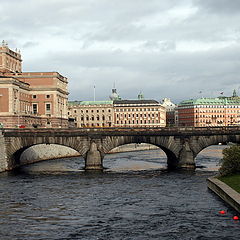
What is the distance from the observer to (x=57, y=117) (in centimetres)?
14750

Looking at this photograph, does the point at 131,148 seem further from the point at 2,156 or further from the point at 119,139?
the point at 2,156

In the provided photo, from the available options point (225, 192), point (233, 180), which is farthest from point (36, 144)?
point (225, 192)

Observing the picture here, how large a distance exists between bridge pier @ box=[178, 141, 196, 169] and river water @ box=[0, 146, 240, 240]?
7.52m

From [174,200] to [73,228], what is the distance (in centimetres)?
1494

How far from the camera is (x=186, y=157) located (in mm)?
82688

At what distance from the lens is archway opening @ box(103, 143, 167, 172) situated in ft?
295

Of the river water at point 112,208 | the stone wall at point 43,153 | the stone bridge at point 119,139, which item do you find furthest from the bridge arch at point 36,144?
the stone wall at point 43,153

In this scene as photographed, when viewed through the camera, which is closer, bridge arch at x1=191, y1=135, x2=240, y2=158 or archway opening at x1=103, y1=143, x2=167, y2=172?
bridge arch at x1=191, y1=135, x2=240, y2=158

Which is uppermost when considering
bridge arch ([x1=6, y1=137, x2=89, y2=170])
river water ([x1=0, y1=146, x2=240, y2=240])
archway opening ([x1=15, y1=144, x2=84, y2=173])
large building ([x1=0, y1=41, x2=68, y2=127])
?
large building ([x1=0, y1=41, x2=68, y2=127])

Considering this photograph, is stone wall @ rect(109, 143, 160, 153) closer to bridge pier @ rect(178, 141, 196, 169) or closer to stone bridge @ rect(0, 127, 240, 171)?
stone bridge @ rect(0, 127, 240, 171)

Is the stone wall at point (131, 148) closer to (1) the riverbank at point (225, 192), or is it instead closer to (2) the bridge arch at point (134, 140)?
(2) the bridge arch at point (134, 140)

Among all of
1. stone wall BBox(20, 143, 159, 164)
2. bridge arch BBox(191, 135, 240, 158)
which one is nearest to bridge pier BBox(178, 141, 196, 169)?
bridge arch BBox(191, 135, 240, 158)

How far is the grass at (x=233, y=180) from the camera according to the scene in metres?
51.4

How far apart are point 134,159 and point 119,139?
29.6m
